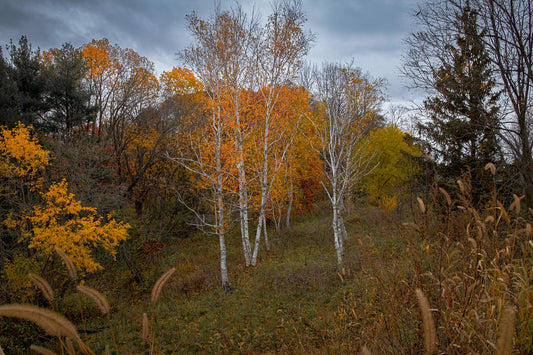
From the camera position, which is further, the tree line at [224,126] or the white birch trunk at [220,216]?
the white birch trunk at [220,216]

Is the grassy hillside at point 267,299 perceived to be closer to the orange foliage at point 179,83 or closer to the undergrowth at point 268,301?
the undergrowth at point 268,301

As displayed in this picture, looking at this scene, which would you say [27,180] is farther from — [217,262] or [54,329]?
[54,329]

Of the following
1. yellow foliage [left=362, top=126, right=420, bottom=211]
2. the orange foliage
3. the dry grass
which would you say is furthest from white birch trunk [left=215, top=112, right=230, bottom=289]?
yellow foliage [left=362, top=126, right=420, bottom=211]

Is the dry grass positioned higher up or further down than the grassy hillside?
higher up

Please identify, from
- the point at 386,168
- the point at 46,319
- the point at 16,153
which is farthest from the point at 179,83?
the point at 46,319

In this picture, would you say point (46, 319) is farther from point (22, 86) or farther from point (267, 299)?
point (22, 86)

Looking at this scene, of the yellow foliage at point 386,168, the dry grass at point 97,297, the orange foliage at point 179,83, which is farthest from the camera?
the yellow foliage at point 386,168

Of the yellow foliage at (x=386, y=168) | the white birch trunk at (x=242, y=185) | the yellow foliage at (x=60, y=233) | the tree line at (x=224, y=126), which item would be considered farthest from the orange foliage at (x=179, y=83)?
the yellow foliage at (x=386, y=168)

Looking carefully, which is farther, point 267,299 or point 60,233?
point 267,299

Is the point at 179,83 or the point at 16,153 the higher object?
the point at 179,83

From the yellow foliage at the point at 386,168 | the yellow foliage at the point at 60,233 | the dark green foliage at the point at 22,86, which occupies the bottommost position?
the yellow foliage at the point at 60,233

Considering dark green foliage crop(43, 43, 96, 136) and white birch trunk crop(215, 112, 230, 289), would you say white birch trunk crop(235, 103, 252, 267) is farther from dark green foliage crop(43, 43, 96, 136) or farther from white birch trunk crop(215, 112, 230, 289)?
dark green foliage crop(43, 43, 96, 136)

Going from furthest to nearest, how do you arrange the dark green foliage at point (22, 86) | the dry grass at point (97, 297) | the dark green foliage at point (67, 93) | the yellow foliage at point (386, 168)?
the yellow foliage at point (386, 168) < the dark green foliage at point (67, 93) < the dark green foliage at point (22, 86) < the dry grass at point (97, 297)

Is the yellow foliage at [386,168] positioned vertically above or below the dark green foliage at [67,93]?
below
